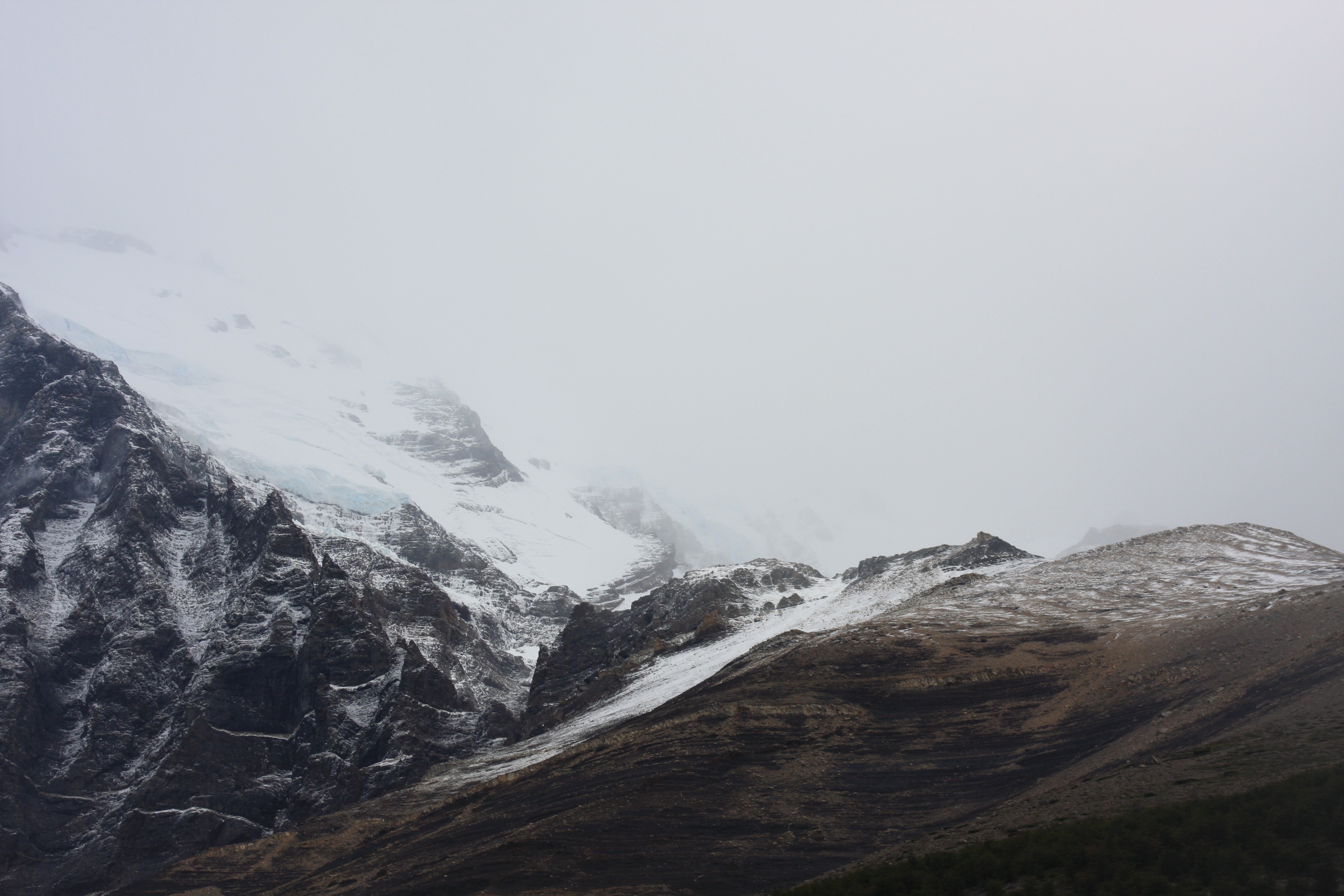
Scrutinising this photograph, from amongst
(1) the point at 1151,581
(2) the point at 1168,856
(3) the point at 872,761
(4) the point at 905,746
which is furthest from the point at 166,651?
(1) the point at 1151,581

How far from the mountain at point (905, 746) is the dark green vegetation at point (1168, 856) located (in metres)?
3.21

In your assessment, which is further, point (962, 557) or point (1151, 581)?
point (962, 557)

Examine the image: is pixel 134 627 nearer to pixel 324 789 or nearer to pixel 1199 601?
pixel 324 789

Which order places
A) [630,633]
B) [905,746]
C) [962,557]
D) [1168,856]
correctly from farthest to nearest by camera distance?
1. [630,633]
2. [962,557]
3. [905,746]
4. [1168,856]

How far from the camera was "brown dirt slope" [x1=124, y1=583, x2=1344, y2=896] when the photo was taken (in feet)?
113

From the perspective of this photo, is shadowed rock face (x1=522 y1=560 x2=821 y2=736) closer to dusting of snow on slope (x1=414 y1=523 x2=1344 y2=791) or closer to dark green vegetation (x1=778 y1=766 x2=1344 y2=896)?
dusting of snow on slope (x1=414 y1=523 x2=1344 y2=791)

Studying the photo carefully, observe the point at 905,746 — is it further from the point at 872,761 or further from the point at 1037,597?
the point at 1037,597

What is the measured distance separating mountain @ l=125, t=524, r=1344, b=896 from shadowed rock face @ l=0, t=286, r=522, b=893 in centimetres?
2613

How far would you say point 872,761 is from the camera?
46656 millimetres

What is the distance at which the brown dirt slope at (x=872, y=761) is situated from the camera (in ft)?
113

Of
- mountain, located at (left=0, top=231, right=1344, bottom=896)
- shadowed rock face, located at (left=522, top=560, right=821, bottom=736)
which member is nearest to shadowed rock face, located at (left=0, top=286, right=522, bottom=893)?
mountain, located at (left=0, top=231, right=1344, bottom=896)

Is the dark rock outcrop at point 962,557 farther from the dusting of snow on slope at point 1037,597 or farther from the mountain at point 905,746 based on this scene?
the mountain at point 905,746

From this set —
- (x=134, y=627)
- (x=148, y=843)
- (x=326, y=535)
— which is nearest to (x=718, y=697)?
(x=148, y=843)

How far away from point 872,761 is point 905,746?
9.16 ft
